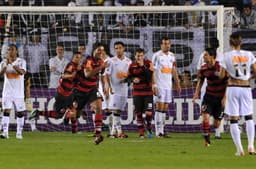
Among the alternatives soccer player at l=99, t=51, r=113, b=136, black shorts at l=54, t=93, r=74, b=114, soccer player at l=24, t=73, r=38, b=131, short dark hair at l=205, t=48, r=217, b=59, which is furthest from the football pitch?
soccer player at l=24, t=73, r=38, b=131

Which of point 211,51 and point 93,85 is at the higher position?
point 211,51

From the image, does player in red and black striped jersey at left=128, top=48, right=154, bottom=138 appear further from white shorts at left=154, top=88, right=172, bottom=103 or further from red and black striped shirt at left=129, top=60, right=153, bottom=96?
white shorts at left=154, top=88, right=172, bottom=103

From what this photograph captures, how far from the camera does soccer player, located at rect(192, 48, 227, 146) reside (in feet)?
73.4

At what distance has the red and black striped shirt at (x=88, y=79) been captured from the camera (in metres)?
23.0

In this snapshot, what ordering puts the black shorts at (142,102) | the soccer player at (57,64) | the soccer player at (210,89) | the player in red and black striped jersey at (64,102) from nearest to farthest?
the soccer player at (210,89) < the black shorts at (142,102) < the player in red and black striped jersey at (64,102) < the soccer player at (57,64)

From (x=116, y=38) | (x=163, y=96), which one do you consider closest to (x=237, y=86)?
(x=163, y=96)

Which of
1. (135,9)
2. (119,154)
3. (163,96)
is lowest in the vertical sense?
(119,154)

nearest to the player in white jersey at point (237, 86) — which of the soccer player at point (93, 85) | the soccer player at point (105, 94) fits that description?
the soccer player at point (93, 85)

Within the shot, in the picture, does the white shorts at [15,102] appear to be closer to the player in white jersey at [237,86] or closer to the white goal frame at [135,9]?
the white goal frame at [135,9]

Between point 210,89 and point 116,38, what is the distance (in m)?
7.56

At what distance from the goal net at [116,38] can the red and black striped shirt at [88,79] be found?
2839 millimetres

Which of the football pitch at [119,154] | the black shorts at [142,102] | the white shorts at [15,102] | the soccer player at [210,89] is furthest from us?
the white shorts at [15,102]

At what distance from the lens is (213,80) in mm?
22766

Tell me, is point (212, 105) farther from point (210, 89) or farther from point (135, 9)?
point (135, 9)
